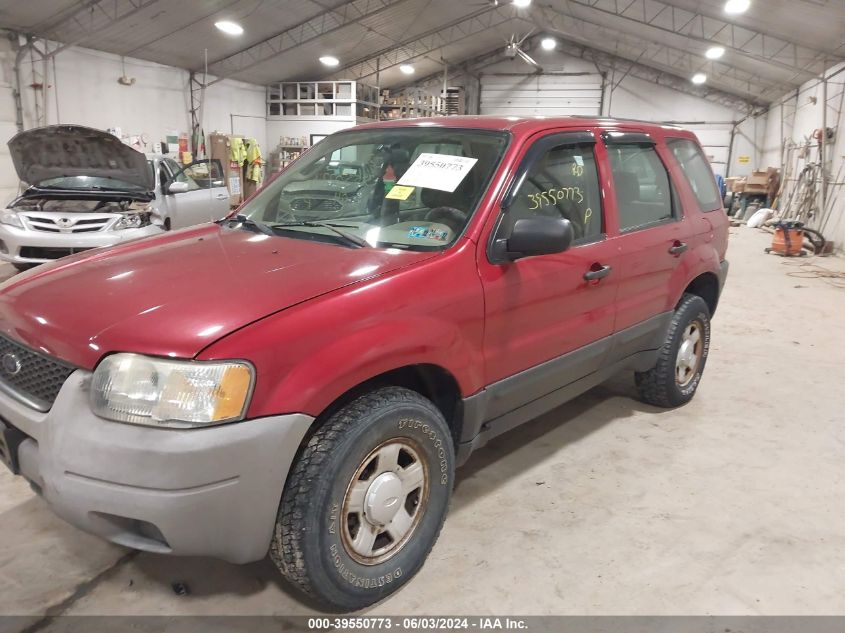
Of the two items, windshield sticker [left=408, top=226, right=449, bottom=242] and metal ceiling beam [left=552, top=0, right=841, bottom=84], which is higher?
metal ceiling beam [left=552, top=0, right=841, bottom=84]

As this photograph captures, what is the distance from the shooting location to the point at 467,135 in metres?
2.66

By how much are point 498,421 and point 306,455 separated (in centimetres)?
99

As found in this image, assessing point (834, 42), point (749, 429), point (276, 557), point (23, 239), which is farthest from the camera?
point (834, 42)

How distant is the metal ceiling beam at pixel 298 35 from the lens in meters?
14.2

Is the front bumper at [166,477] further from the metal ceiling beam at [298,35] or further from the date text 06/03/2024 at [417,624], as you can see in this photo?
the metal ceiling beam at [298,35]

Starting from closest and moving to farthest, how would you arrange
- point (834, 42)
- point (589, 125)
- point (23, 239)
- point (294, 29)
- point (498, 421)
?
point (498, 421) → point (589, 125) → point (23, 239) → point (834, 42) → point (294, 29)

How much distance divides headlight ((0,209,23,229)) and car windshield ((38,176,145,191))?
482 millimetres

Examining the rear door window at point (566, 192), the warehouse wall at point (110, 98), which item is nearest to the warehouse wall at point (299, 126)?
the warehouse wall at point (110, 98)

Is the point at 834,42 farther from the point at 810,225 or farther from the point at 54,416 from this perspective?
the point at 54,416

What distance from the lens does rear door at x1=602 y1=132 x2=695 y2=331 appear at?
304cm

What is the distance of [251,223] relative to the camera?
9.08 ft

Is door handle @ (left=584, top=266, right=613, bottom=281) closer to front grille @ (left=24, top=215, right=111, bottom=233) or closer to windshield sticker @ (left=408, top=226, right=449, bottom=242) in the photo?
windshield sticker @ (left=408, top=226, right=449, bottom=242)

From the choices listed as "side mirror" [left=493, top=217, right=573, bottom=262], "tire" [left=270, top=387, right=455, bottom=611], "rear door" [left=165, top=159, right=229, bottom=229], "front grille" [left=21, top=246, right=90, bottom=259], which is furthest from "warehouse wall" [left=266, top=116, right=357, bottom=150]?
"tire" [left=270, top=387, right=455, bottom=611]

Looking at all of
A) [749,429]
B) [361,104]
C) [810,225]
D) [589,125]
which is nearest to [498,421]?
[589,125]
